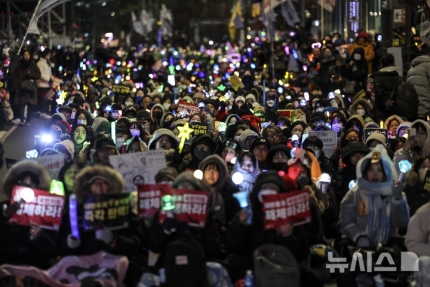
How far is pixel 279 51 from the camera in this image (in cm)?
3684

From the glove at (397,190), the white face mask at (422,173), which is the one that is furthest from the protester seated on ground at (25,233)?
the white face mask at (422,173)

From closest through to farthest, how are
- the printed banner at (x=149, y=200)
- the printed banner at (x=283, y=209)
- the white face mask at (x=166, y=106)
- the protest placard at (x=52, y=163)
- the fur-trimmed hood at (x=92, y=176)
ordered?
the printed banner at (x=283, y=209)
the fur-trimmed hood at (x=92, y=176)
the printed banner at (x=149, y=200)
the protest placard at (x=52, y=163)
the white face mask at (x=166, y=106)

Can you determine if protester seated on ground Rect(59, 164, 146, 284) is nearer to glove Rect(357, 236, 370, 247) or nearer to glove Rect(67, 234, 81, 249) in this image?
glove Rect(67, 234, 81, 249)

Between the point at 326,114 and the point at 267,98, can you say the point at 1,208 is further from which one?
the point at 267,98

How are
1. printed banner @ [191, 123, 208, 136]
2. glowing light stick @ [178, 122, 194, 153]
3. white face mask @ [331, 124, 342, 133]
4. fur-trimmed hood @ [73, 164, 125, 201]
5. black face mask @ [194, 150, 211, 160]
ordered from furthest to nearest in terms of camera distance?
1. white face mask @ [331, 124, 342, 133]
2. printed banner @ [191, 123, 208, 136]
3. glowing light stick @ [178, 122, 194, 153]
4. black face mask @ [194, 150, 211, 160]
5. fur-trimmed hood @ [73, 164, 125, 201]

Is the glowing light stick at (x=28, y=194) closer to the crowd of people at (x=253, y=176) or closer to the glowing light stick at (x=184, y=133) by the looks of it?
the crowd of people at (x=253, y=176)

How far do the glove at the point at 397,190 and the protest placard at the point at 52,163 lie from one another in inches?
135

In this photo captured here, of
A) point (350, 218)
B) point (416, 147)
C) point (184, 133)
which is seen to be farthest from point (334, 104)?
point (350, 218)

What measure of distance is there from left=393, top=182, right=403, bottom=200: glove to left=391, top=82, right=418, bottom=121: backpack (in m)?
8.39

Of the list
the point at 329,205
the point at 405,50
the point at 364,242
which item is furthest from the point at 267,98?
the point at 364,242

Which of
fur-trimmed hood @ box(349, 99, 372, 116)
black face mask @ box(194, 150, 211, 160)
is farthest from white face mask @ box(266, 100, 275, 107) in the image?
black face mask @ box(194, 150, 211, 160)

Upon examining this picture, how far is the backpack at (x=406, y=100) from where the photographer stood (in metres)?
19.2

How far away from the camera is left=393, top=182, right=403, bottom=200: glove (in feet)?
35.9

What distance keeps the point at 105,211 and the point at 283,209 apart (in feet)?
5.04
